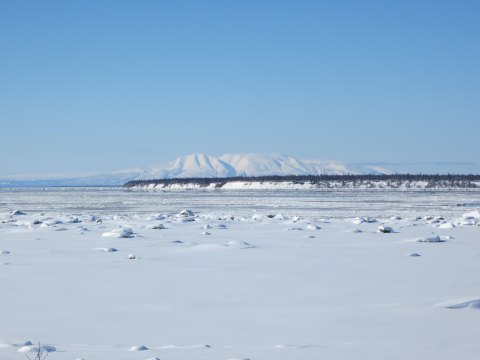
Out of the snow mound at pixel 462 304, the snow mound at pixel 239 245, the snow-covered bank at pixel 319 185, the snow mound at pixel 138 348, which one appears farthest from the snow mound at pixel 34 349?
the snow-covered bank at pixel 319 185

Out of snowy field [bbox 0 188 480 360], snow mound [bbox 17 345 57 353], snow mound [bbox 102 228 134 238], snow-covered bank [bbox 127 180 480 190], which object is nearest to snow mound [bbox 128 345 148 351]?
snowy field [bbox 0 188 480 360]

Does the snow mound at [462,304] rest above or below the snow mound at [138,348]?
above

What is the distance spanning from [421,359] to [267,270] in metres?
5.48

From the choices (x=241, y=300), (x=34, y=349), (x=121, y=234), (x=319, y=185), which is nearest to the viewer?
(x=34, y=349)

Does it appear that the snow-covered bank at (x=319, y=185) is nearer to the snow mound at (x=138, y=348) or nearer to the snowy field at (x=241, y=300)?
the snowy field at (x=241, y=300)

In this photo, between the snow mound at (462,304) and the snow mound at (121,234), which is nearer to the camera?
the snow mound at (462,304)

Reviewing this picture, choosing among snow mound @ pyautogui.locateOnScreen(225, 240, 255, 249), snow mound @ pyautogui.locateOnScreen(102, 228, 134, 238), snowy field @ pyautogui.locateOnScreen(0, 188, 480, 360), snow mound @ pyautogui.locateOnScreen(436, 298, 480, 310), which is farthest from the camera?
snow mound @ pyautogui.locateOnScreen(102, 228, 134, 238)

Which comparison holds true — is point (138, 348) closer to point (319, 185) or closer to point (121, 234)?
→ point (121, 234)

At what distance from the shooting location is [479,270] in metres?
10.6

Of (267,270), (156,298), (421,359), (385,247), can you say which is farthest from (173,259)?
(421,359)

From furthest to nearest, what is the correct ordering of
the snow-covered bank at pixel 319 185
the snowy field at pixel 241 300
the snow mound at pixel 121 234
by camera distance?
the snow-covered bank at pixel 319 185, the snow mound at pixel 121 234, the snowy field at pixel 241 300

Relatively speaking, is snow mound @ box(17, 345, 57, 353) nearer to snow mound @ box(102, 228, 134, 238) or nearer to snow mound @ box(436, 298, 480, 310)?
snow mound @ box(436, 298, 480, 310)

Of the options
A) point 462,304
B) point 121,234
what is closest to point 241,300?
point 462,304

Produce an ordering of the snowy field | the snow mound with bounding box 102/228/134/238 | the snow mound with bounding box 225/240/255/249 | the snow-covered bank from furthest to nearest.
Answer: the snow-covered bank < the snow mound with bounding box 102/228/134/238 < the snow mound with bounding box 225/240/255/249 < the snowy field
